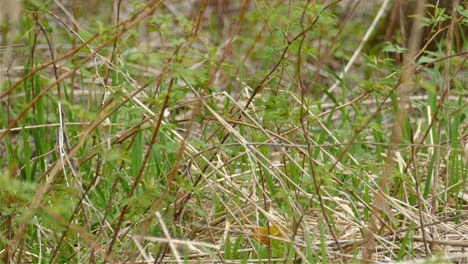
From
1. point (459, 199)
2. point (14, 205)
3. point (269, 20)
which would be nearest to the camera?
point (14, 205)

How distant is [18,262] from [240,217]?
836mm

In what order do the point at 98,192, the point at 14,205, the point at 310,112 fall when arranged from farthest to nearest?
the point at 98,192 → the point at 310,112 → the point at 14,205

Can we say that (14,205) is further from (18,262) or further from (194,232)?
(194,232)

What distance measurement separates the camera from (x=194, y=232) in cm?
295

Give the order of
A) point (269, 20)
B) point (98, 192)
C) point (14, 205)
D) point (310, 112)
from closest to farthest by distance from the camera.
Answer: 1. point (14, 205)
2. point (269, 20)
3. point (310, 112)
4. point (98, 192)

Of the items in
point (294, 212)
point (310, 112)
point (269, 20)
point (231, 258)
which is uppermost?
point (269, 20)

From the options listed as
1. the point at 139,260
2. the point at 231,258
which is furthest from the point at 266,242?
the point at 139,260

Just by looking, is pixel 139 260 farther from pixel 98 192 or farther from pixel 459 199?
pixel 459 199

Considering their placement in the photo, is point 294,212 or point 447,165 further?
point 447,165

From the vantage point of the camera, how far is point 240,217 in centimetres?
316

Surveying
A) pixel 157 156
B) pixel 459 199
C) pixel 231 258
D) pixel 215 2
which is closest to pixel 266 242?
pixel 231 258

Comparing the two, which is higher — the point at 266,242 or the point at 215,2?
the point at 215,2

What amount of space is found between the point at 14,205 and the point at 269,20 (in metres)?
0.97

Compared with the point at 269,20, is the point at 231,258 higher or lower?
lower
